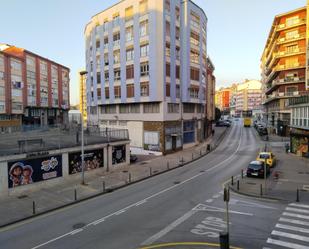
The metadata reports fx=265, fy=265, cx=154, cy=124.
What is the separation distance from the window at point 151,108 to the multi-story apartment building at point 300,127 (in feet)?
64.8

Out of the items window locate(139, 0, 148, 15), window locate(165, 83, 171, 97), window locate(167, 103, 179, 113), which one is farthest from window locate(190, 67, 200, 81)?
window locate(139, 0, 148, 15)

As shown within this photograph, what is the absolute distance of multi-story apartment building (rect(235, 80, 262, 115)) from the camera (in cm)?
18076

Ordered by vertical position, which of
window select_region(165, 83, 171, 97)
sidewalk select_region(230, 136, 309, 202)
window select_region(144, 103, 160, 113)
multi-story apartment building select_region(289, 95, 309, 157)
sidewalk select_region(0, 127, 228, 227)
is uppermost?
window select_region(165, 83, 171, 97)

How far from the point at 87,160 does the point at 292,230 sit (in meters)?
19.1

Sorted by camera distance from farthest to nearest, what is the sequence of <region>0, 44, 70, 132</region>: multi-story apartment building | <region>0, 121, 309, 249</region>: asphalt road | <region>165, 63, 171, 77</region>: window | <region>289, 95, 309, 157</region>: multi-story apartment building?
<region>0, 44, 70, 132</region>: multi-story apartment building < <region>165, 63, 171, 77</region>: window < <region>289, 95, 309, 157</region>: multi-story apartment building < <region>0, 121, 309, 249</region>: asphalt road

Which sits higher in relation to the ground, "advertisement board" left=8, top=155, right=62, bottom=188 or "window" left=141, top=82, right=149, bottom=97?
"window" left=141, top=82, right=149, bottom=97

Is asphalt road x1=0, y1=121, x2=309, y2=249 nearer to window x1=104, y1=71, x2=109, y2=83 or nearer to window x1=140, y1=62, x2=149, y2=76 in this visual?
window x1=140, y1=62, x2=149, y2=76

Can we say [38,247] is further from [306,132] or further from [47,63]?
[47,63]

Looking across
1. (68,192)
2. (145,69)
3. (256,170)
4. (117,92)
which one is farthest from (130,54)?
(68,192)

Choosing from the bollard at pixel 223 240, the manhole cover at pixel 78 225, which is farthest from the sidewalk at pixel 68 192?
the bollard at pixel 223 240

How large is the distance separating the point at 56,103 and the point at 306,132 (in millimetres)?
63754

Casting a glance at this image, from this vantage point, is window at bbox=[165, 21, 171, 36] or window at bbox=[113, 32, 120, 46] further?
window at bbox=[113, 32, 120, 46]

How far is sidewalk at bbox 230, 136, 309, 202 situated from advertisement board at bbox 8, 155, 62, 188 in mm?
15035

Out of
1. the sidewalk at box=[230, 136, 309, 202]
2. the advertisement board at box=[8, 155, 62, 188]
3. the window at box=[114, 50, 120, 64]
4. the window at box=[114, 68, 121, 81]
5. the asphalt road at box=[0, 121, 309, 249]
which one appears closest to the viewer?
the asphalt road at box=[0, 121, 309, 249]
